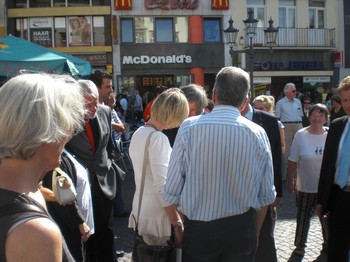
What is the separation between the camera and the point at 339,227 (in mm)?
3609

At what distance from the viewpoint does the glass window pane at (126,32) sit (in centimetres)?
2347

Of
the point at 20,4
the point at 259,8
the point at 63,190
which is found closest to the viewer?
the point at 63,190

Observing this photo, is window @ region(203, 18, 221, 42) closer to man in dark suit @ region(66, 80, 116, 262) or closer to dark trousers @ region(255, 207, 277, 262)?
man in dark suit @ region(66, 80, 116, 262)

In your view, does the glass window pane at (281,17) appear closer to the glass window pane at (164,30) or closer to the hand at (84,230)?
the glass window pane at (164,30)

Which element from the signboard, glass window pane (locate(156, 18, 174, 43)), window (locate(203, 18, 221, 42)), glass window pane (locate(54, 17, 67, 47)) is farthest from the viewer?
window (locate(203, 18, 221, 42))

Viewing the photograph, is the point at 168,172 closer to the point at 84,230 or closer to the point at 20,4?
the point at 84,230

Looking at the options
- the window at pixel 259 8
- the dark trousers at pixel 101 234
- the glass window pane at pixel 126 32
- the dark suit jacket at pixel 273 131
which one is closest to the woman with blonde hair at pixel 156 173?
the dark trousers at pixel 101 234

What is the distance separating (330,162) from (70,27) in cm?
2155

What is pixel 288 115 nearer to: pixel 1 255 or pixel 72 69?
pixel 72 69

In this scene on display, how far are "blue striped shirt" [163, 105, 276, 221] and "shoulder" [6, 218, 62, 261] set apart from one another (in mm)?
1420

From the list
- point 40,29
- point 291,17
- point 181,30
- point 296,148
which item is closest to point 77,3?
point 40,29

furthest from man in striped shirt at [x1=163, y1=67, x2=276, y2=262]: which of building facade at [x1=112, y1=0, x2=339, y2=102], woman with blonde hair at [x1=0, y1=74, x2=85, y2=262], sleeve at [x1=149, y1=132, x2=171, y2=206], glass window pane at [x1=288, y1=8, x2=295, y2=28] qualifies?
glass window pane at [x1=288, y1=8, x2=295, y2=28]

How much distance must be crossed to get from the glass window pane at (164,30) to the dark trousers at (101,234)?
68.6 feet

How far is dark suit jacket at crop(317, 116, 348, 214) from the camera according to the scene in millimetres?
3629
